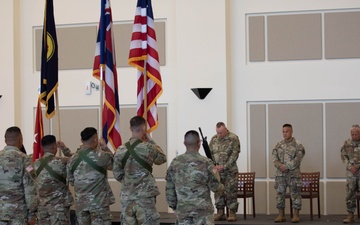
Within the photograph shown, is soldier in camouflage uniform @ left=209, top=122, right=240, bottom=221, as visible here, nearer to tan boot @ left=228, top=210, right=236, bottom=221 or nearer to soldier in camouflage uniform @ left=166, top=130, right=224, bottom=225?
tan boot @ left=228, top=210, right=236, bottom=221

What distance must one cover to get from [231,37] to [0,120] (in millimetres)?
5145

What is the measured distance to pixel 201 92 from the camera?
11.7 metres

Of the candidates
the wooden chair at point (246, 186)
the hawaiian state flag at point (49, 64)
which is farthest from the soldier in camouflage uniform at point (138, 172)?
the wooden chair at point (246, 186)

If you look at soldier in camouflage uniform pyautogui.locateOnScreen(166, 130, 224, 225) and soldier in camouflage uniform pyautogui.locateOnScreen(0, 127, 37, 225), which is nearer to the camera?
soldier in camouflage uniform pyautogui.locateOnScreen(0, 127, 37, 225)

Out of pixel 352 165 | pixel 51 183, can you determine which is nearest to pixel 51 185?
pixel 51 183

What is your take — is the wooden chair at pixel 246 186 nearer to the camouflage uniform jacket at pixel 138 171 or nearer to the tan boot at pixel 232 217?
the tan boot at pixel 232 217

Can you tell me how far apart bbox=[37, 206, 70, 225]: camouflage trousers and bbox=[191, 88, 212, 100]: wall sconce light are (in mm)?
4313

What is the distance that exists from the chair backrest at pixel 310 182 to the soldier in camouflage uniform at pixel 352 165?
2.02ft

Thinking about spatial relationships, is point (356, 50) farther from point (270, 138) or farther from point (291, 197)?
point (291, 197)

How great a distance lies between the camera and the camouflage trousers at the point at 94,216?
25.4ft

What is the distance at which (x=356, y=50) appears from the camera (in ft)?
38.1

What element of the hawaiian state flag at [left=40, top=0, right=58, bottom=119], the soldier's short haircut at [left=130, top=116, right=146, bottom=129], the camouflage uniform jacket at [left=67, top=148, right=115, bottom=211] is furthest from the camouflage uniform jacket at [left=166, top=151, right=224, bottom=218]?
the hawaiian state flag at [left=40, top=0, right=58, bottom=119]

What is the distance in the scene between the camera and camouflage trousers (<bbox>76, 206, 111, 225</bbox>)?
7742 millimetres

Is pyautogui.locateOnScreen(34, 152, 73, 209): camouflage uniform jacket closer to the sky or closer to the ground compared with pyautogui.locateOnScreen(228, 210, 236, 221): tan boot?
closer to the sky
